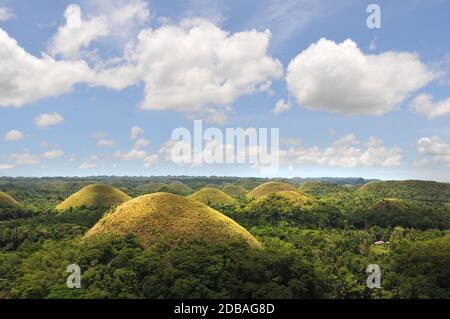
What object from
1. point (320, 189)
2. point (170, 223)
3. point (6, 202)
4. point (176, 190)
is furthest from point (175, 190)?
point (170, 223)

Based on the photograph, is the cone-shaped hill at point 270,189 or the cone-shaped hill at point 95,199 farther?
the cone-shaped hill at point 270,189

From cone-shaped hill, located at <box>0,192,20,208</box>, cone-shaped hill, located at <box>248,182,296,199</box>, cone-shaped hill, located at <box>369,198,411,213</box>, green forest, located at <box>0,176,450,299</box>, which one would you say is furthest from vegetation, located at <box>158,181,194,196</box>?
green forest, located at <box>0,176,450,299</box>

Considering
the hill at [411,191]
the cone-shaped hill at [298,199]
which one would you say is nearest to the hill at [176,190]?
the cone-shaped hill at [298,199]

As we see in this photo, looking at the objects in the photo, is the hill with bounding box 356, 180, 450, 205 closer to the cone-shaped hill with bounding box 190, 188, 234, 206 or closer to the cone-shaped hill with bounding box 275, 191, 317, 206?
the cone-shaped hill with bounding box 190, 188, 234, 206

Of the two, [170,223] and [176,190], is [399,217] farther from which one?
[176,190]

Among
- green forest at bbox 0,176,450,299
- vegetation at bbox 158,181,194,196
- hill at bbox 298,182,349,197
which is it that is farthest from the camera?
hill at bbox 298,182,349,197

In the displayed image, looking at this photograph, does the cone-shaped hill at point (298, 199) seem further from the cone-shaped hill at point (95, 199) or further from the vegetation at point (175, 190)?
the vegetation at point (175, 190)

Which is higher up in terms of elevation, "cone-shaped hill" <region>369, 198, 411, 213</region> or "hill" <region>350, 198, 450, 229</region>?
"cone-shaped hill" <region>369, 198, 411, 213</region>
